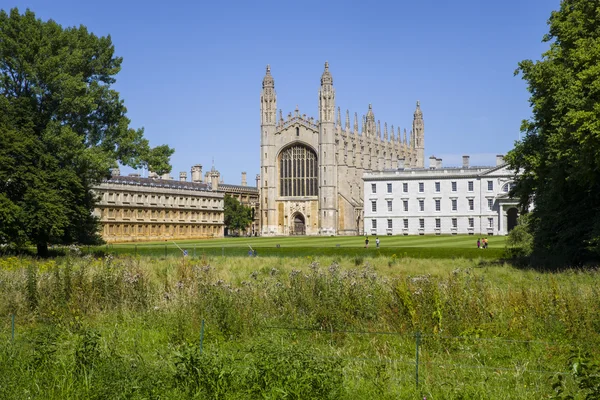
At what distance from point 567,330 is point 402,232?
81272mm

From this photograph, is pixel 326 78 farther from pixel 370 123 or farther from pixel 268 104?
pixel 370 123

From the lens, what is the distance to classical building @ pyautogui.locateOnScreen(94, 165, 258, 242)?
8644cm

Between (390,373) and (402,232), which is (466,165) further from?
(390,373)

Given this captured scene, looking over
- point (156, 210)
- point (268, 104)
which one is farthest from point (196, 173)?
point (156, 210)

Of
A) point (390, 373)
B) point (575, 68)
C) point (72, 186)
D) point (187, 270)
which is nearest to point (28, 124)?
point (72, 186)

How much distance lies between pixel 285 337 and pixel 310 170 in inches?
3625

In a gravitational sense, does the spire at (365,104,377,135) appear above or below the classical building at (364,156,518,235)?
above

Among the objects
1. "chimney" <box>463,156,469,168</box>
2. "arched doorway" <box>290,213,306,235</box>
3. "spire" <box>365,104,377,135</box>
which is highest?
"spire" <box>365,104,377,135</box>

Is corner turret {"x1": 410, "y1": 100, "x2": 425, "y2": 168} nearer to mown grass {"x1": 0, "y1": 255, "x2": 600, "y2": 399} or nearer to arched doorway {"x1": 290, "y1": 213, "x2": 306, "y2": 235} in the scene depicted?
arched doorway {"x1": 290, "y1": 213, "x2": 306, "y2": 235}

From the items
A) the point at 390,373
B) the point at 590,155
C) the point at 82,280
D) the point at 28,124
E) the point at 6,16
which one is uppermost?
the point at 6,16

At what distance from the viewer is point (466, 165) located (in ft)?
303

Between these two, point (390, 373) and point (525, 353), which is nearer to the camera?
point (390, 373)

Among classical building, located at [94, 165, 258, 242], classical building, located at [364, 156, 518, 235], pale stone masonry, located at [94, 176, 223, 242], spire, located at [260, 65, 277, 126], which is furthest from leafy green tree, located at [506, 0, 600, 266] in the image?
spire, located at [260, 65, 277, 126]

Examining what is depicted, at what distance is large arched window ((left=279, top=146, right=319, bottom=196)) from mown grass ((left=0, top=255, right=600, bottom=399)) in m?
86.0
